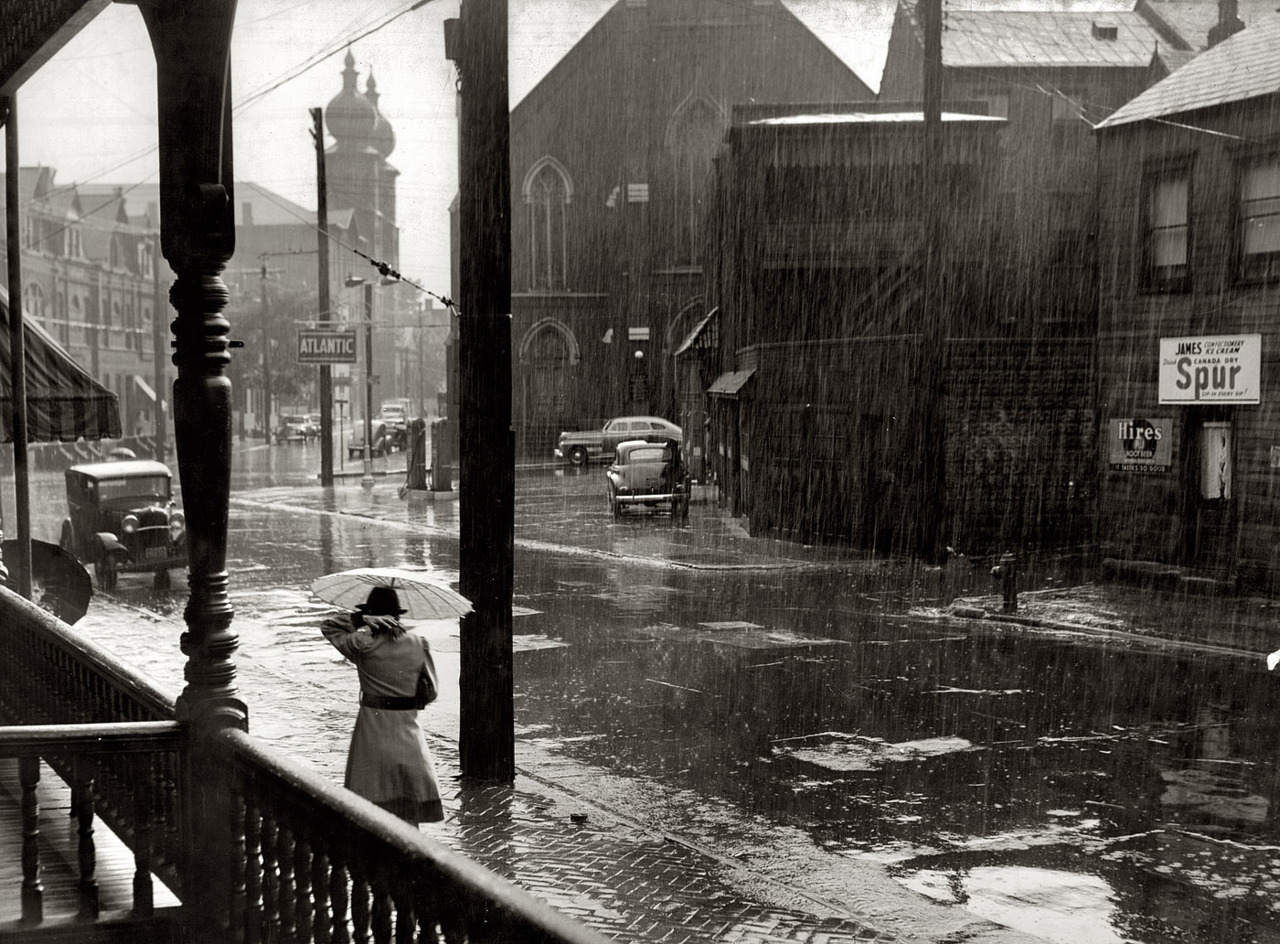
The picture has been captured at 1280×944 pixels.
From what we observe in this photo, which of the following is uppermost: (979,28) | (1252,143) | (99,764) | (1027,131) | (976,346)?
(979,28)

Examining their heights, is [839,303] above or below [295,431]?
above

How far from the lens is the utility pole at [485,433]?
30.8ft

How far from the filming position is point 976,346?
25531 mm

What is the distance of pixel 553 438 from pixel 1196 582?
41389 mm

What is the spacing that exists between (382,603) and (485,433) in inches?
103

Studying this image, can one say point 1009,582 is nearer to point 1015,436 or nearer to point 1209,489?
point 1209,489

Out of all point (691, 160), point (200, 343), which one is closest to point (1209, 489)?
point (200, 343)

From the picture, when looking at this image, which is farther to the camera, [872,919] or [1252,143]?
[1252,143]

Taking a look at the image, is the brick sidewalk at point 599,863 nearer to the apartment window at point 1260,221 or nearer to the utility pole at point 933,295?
the utility pole at point 933,295

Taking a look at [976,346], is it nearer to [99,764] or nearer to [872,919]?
[872,919]

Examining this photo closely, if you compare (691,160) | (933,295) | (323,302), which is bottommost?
(933,295)

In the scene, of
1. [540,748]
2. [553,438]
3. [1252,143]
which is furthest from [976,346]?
[553,438]

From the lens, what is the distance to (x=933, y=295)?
72.9 feet

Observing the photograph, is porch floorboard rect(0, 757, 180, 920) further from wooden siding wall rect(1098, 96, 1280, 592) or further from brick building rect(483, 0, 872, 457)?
brick building rect(483, 0, 872, 457)
